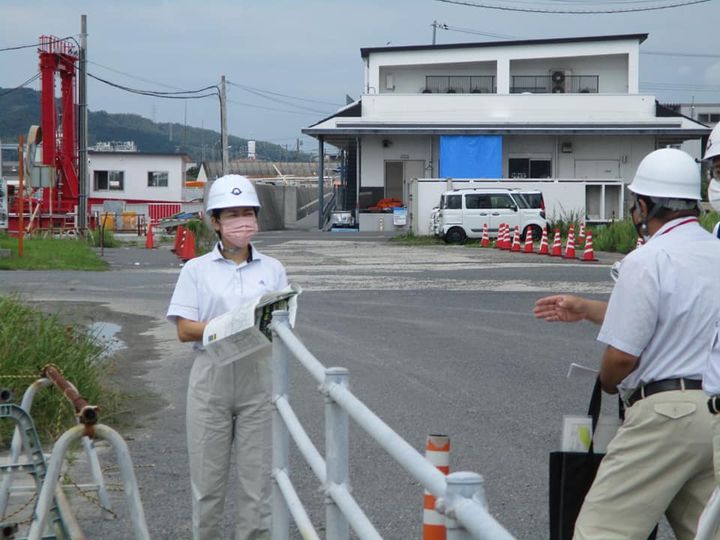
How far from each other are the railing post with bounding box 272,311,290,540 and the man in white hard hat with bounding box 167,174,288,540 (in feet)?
0.54

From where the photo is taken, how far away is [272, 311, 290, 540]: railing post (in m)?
5.15

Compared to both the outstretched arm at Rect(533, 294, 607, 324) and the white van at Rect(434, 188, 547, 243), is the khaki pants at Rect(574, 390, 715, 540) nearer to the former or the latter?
the outstretched arm at Rect(533, 294, 607, 324)

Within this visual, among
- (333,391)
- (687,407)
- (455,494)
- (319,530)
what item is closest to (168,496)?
(319,530)

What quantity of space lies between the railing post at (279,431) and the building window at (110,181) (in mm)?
72189

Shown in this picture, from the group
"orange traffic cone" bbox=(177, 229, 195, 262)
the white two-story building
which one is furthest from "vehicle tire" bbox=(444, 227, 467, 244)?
"orange traffic cone" bbox=(177, 229, 195, 262)

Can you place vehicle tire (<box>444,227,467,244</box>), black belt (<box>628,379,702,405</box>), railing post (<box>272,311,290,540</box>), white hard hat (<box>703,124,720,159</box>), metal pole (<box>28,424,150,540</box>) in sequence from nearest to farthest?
1. black belt (<box>628,379,702,405</box>)
2. metal pole (<box>28,424,150,540</box>)
3. white hard hat (<box>703,124,720,159</box>)
4. railing post (<box>272,311,290,540</box>)
5. vehicle tire (<box>444,227,467,244</box>)

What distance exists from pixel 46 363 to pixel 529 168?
4857 centimetres

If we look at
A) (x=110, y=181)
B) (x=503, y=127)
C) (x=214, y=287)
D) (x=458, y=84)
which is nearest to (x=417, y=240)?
(x=503, y=127)

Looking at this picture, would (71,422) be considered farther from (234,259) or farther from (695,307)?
(695,307)

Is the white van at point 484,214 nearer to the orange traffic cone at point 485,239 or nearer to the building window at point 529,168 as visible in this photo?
the orange traffic cone at point 485,239

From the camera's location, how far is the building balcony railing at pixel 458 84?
6203cm

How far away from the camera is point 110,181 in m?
75.8

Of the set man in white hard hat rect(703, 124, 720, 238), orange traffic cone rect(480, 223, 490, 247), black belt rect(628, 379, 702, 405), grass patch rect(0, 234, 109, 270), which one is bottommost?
grass patch rect(0, 234, 109, 270)

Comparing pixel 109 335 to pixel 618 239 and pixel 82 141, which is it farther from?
pixel 82 141
